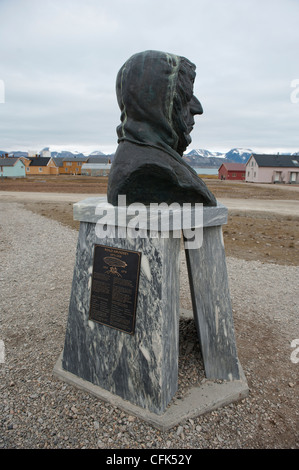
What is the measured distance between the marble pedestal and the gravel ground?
0.21 meters

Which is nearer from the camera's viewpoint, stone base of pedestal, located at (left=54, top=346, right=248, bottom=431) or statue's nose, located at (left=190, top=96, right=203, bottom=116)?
stone base of pedestal, located at (left=54, top=346, right=248, bottom=431)

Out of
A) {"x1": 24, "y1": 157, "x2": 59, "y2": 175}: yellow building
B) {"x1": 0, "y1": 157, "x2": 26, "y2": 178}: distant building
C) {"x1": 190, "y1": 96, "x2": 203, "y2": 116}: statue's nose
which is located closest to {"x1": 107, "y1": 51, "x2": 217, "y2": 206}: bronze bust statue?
{"x1": 190, "y1": 96, "x2": 203, "y2": 116}: statue's nose

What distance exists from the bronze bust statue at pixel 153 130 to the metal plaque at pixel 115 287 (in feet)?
1.72

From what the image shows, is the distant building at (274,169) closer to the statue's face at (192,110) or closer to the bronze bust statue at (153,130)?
the statue's face at (192,110)

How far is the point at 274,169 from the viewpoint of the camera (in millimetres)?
38219

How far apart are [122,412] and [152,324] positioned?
32.7 inches

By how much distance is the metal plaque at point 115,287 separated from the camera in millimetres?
2689

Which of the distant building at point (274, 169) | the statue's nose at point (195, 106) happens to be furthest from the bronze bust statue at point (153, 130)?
the distant building at point (274, 169)

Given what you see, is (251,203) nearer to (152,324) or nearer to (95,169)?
(152,324)

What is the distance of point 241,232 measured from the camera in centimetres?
938

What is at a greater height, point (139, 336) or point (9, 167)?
point (9, 167)

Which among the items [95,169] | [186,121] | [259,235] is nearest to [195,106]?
[186,121]

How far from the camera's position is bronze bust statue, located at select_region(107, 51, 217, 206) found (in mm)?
2750

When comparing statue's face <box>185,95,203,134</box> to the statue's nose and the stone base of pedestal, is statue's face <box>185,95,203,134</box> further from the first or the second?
the stone base of pedestal
